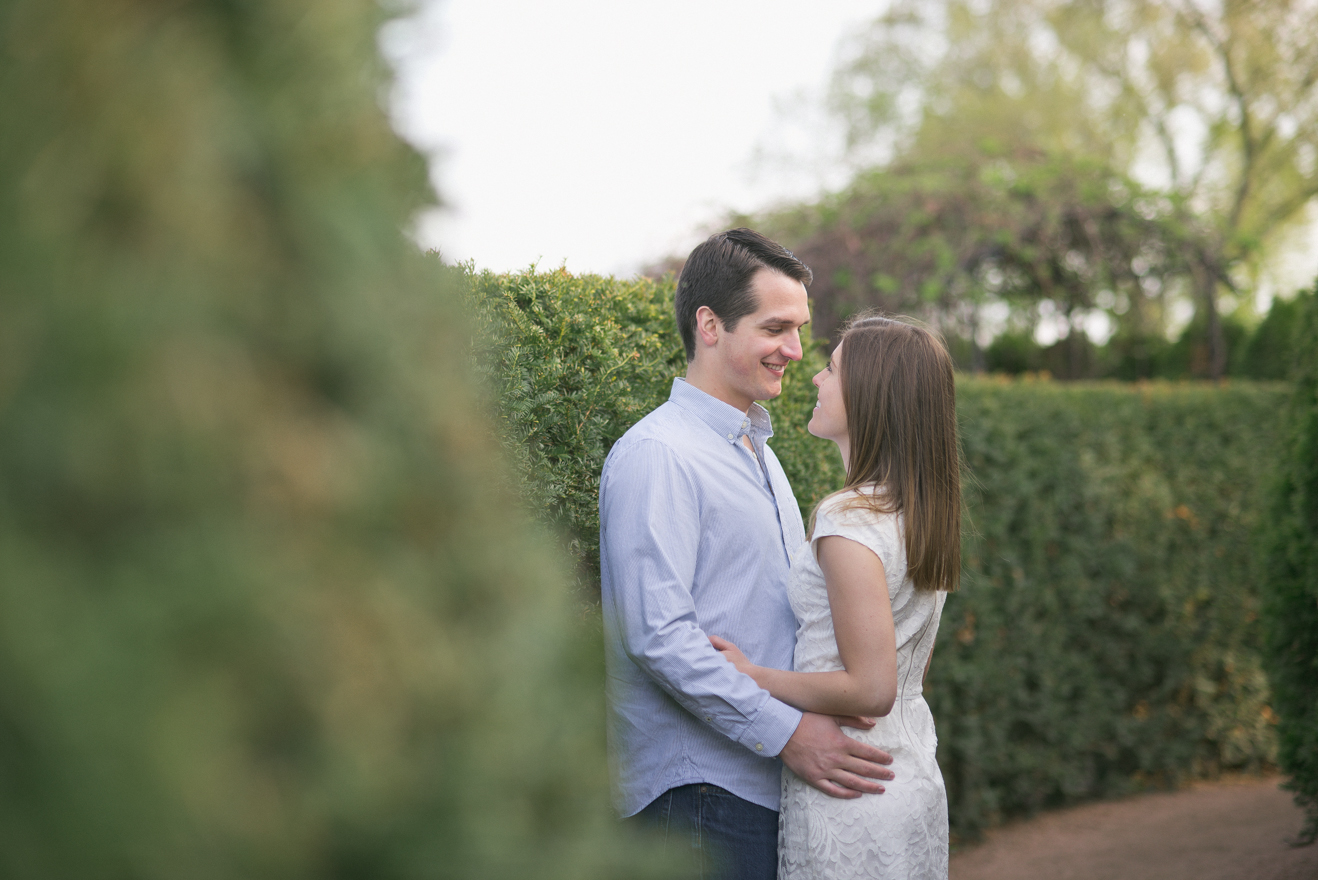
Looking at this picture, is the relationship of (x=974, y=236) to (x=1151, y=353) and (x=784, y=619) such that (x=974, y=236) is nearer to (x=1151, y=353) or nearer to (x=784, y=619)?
(x=1151, y=353)

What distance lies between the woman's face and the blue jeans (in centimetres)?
104

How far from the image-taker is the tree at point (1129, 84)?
20.3m

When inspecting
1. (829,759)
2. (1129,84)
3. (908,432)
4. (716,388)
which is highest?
(1129,84)

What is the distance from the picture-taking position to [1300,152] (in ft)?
71.8

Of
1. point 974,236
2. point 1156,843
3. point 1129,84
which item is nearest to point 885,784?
point 1156,843

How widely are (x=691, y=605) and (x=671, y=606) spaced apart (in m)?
0.06

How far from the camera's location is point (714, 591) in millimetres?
2611

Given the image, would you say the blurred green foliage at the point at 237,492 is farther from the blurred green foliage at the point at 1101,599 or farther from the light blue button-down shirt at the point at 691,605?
the blurred green foliage at the point at 1101,599

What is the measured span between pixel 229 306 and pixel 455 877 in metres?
0.40

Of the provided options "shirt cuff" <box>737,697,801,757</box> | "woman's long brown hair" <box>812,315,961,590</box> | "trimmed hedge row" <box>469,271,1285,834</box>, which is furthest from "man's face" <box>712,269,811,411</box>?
"trimmed hedge row" <box>469,271,1285,834</box>

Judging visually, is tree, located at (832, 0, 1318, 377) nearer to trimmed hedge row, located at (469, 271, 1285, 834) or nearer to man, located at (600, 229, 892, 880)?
trimmed hedge row, located at (469, 271, 1285, 834)

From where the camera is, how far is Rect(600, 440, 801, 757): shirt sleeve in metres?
2.37

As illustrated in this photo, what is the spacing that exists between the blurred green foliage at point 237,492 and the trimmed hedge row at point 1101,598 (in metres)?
5.31

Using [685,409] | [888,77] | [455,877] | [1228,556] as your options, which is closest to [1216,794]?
[1228,556]
